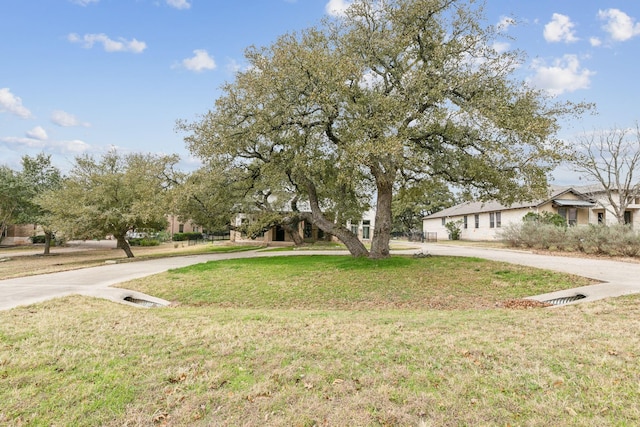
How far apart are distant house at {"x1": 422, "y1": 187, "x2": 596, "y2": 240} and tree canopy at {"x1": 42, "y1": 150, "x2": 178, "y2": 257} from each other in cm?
1879

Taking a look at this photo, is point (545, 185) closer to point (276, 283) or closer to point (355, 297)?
point (355, 297)

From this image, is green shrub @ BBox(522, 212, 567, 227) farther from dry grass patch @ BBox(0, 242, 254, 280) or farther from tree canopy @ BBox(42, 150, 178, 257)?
tree canopy @ BBox(42, 150, 178, 257)

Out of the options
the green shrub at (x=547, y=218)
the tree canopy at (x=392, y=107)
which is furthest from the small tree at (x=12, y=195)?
the green shrub at (x=547, y=218)

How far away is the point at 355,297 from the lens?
9.60 m

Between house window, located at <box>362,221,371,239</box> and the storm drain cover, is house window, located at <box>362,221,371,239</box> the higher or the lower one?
the higher one

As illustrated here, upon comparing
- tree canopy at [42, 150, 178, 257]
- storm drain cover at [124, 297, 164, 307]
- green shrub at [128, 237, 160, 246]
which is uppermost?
tree canopy at [42, 150, 178, 257]

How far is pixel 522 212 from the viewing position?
28.8 meters

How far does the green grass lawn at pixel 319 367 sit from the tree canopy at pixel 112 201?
40.9 feet

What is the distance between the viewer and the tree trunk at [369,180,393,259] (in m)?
13.6

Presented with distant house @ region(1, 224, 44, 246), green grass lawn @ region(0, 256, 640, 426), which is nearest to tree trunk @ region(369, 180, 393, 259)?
green grass lawn @ region(0, 256, 640, 426)

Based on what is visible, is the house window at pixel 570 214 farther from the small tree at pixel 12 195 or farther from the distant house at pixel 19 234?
the distant house at pixel 19 234

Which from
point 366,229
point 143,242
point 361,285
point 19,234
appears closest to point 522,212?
A: point 366,229

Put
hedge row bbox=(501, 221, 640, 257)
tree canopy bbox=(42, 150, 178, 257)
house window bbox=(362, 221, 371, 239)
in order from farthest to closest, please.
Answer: house window bbox=(362, 221, 371, 239)
tree canopy bbox=(42, 150, 178, 257)
hedge row bbox=(501, 221, 640, 257)

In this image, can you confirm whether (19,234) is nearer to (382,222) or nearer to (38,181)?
(38,181)
